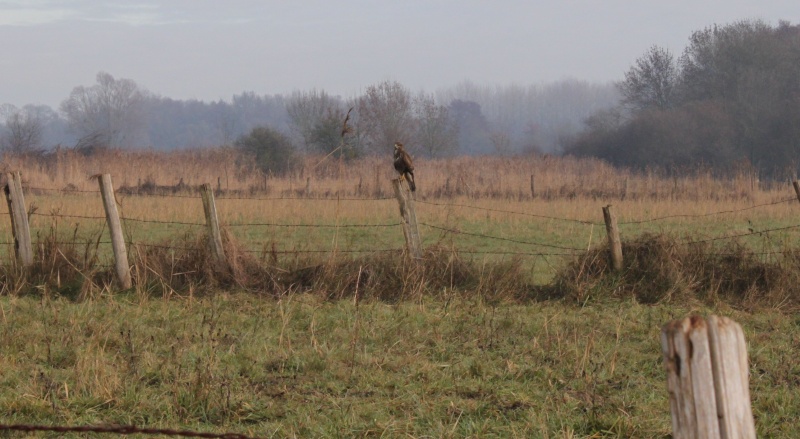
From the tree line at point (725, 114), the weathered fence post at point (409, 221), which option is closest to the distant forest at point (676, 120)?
the tree line at point (725, 114)

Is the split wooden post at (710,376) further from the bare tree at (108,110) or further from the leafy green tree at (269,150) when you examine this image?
the bare tree at (108,110)

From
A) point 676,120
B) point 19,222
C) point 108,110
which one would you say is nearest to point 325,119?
point 676,120

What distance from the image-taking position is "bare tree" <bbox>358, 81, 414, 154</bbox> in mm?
49094

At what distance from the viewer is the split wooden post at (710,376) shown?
5.81 feet

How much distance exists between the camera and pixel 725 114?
43.3 meters

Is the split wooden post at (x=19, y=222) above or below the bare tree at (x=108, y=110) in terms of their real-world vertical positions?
below

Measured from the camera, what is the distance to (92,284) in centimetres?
855

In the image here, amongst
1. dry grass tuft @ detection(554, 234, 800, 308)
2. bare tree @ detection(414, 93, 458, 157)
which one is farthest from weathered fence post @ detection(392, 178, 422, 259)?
bare tree @ detection(414, 93, 458, 157)

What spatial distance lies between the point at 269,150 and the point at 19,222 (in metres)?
26.6

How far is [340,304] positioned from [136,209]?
10603 millimetres

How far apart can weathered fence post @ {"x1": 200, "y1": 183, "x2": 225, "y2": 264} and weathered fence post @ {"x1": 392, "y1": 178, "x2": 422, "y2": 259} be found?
1.93 metres

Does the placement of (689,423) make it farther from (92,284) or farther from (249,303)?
(92,284)

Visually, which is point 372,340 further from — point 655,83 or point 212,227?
point 655,83

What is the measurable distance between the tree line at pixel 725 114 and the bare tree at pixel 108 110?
9030cm
